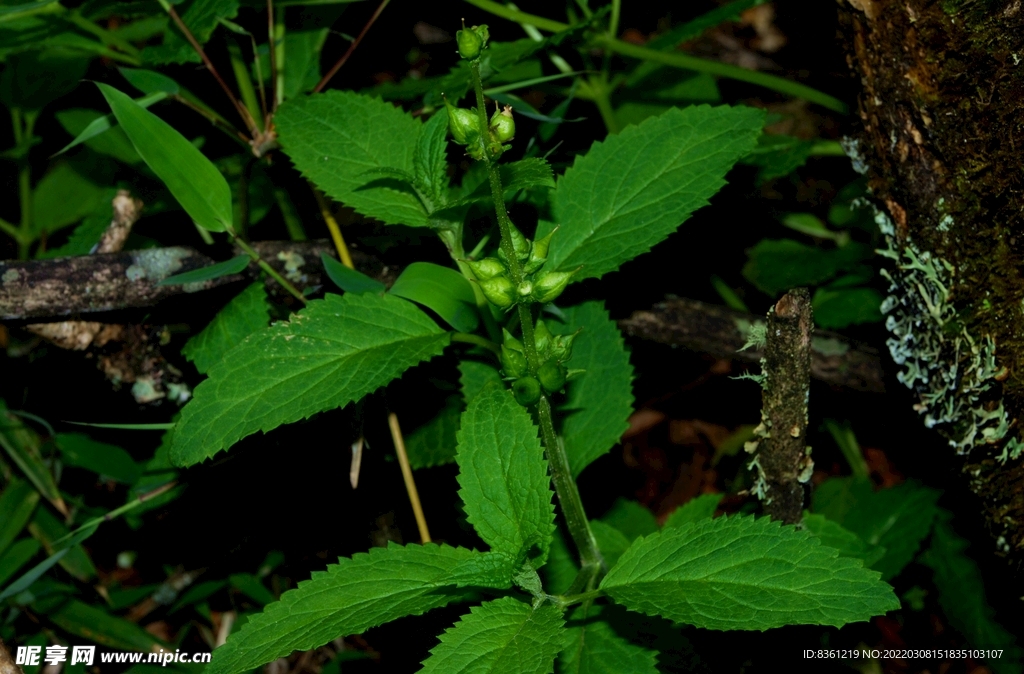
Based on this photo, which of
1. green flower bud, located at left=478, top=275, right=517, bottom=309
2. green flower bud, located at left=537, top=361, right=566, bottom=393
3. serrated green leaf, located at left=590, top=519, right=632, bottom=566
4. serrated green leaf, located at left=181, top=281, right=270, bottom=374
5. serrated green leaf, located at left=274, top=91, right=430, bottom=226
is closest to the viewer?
green flower bud, located at left=478, top=275, right=517, bottom=309

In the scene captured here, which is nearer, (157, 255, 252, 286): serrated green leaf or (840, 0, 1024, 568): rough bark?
(840, 0, 1024, 568): rough bark

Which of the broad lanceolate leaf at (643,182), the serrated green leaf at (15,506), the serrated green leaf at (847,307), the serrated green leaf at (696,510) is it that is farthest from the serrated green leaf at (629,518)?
the serrated green leaf at (15,506)

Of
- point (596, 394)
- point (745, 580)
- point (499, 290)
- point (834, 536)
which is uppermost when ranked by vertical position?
point (499, 290)

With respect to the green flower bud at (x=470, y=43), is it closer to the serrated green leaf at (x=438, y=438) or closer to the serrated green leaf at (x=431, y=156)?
the serrated green leaf at (x=431, y=156)

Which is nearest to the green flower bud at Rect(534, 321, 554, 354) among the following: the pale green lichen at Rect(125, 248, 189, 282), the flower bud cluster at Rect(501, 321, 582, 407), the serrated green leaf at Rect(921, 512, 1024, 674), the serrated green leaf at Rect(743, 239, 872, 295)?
the flower bud cluster at Rect(501, 321, 582, 407)

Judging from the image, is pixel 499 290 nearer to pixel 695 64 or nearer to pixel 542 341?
pixel 542 341

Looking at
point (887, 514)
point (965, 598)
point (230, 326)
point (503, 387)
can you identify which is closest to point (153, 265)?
point (230, 326)

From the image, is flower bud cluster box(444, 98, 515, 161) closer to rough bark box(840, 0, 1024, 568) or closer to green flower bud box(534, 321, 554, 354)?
green flower bud box(534, 321, 554, 354)
